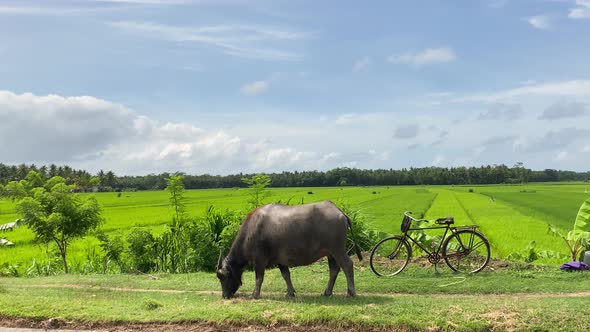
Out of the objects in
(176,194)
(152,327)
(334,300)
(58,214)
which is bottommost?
(152,327)

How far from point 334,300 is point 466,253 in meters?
4.17

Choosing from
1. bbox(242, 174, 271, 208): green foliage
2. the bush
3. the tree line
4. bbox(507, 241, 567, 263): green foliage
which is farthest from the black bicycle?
the tree line

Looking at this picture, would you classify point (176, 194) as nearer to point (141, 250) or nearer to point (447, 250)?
point (141, 250)

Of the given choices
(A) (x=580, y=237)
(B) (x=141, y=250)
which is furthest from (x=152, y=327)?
(A) (x=580, y=237)

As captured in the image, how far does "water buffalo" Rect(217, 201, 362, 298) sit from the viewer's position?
873cm

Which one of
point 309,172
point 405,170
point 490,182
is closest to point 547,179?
point 490,182

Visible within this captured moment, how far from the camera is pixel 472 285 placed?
32.7 ft

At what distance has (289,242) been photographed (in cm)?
889

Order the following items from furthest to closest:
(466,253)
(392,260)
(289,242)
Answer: (392,260) → (466,253) → (289,242)

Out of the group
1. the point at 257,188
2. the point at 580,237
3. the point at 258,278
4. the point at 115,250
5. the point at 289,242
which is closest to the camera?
the point at 289,242

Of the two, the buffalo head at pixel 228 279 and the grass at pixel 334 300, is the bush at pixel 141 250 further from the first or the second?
the buffalo head at pixel 228 279

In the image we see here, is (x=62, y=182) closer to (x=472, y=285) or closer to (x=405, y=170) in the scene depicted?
(x=472, y=285)

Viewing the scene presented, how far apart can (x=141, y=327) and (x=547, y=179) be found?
177 m

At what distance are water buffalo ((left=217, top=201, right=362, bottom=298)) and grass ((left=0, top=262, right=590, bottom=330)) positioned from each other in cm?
50
